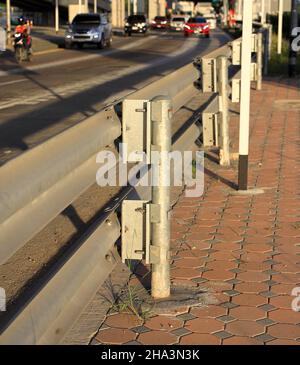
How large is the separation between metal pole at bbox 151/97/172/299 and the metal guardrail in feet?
0.71

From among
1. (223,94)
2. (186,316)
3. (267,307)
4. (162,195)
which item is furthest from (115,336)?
(223,94)

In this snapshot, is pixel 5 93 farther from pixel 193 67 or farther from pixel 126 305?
pixel 126 305

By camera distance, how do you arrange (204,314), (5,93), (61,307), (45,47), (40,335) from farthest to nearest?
1. (45,47)
2. (5,93)
3. (204,314)
4. (61,307)
5. (40,335)

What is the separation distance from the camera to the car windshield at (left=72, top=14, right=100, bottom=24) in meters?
42.8

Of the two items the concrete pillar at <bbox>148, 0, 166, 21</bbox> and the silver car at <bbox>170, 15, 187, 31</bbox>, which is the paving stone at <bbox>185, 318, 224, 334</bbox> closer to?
the silver car at <bbox>170, 15, 187, 31</bbox>

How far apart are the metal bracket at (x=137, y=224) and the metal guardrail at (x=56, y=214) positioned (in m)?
0.07

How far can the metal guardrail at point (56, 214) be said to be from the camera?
2840 mm

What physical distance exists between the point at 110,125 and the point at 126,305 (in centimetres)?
110

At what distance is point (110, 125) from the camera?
413 centimetres

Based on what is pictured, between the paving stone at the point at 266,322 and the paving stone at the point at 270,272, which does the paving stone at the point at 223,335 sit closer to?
the paving stone at the point at 266,322

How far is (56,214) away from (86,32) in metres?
40.2

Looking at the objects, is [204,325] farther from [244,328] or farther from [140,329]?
[140,329]

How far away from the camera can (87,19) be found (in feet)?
142

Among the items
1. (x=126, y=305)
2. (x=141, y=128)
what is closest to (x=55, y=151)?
(x=141, y=128)
